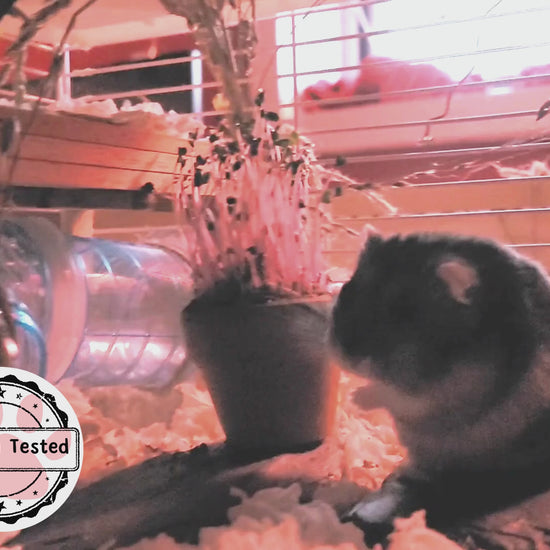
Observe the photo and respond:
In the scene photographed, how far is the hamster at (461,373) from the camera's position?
52 centimetres

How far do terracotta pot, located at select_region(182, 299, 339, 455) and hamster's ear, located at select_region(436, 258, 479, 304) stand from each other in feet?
0.46

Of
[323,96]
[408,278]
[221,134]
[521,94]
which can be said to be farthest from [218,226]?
[521,94]

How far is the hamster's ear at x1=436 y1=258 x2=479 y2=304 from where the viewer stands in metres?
0.52

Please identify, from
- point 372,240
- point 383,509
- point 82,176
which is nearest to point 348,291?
point 372,240

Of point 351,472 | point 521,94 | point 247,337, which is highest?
point 521,94

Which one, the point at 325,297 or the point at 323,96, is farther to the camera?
the point at 323,96

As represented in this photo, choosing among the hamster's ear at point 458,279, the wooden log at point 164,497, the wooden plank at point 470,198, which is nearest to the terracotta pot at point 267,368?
the wooden log at point 164,497

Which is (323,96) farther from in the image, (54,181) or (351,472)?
(351,472)

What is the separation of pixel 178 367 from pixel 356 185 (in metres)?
0.33

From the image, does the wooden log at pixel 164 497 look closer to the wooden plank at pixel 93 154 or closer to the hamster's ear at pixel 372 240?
the hamster's ear at pixel 372 240

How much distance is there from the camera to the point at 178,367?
2.91 feet

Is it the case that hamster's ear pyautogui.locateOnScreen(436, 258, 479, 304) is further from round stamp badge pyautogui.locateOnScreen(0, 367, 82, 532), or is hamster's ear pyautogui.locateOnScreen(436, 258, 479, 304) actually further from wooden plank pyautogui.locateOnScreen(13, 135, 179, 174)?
wooden plank pyautogui.locateOnScreen(13, 135, 179, 174)

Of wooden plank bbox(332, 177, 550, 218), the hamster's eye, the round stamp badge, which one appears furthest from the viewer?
wooden plank bbox(332, 177, 550, 218)

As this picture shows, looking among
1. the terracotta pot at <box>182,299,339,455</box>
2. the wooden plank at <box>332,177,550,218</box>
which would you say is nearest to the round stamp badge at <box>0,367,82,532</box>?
the terracotta pot at <box>182,299,339,455</box>
